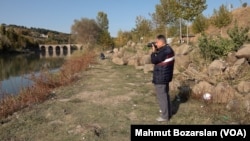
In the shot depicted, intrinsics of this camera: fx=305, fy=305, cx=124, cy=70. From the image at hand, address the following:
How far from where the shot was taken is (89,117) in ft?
22.5

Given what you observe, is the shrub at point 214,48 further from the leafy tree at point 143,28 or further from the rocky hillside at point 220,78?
the leafy tree at point 143,28

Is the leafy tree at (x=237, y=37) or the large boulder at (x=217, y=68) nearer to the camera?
the large boulder at (x=217, y=68)

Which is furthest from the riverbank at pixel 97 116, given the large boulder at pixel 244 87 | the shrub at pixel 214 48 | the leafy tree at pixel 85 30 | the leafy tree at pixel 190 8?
the leafy tree at pixel 85 30

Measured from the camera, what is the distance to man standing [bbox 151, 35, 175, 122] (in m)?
6.08

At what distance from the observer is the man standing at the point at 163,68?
6.08 metres

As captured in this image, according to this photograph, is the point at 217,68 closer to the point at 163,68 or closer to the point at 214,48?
the point at 214,48

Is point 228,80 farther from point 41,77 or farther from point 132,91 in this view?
point 41,77

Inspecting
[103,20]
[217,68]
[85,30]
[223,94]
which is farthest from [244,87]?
[85,30]

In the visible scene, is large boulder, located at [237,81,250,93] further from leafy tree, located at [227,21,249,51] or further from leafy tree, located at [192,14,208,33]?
leafy tree, located at [192,14,208,33]

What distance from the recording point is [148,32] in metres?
40.6

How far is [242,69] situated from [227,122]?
4.19m

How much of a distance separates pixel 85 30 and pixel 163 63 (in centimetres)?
6116

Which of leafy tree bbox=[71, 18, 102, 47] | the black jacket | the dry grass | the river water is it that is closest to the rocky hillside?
the black jacket

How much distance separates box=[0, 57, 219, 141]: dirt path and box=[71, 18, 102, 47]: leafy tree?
54.7m
